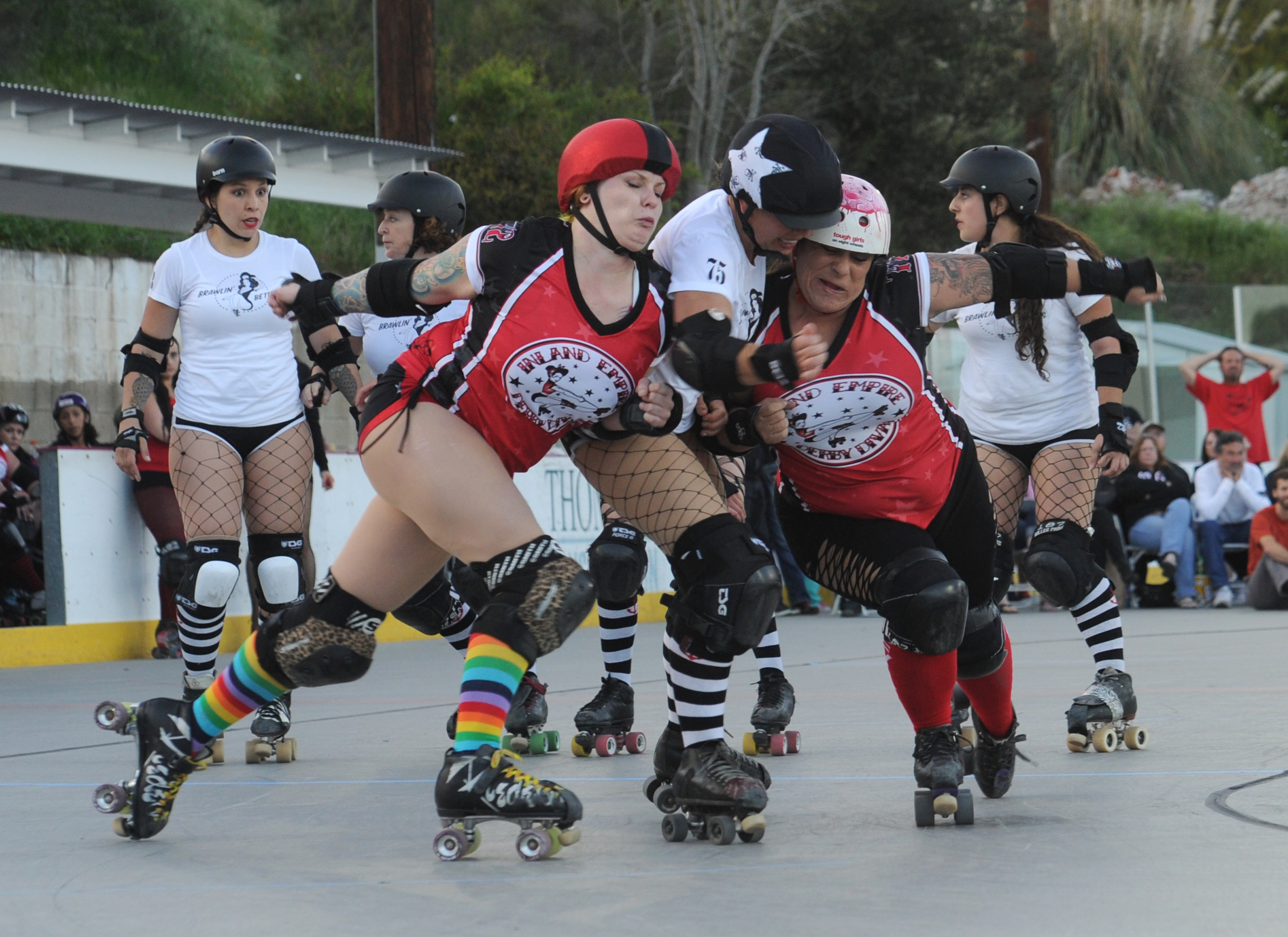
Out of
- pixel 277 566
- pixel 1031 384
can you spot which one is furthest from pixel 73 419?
pixel 1031 384

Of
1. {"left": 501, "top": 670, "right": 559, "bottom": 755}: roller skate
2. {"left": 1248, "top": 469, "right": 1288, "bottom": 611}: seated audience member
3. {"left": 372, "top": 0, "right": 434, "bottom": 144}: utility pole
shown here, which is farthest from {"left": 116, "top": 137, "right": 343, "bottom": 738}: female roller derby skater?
{"left": 1248, "top": 469, "right": 1288, "bottom": 611}: seated audience member

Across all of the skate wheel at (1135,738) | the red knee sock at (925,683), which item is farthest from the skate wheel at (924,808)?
the skate wheel at (1135,738)

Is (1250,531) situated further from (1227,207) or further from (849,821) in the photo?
(1227,207)

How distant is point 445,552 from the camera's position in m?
3.29

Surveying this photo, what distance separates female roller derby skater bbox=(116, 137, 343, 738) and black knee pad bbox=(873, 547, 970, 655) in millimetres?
2068

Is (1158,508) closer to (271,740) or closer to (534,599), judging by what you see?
(271,740)

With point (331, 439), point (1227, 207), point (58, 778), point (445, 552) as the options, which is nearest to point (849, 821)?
point (445, 552)

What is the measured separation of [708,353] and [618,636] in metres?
2.08

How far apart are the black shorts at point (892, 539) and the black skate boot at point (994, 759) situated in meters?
0.31

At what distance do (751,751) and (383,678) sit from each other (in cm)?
316

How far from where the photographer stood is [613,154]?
10.1ft

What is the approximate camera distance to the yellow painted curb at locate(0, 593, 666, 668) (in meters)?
8.19

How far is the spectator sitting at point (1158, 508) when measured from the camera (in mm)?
11664

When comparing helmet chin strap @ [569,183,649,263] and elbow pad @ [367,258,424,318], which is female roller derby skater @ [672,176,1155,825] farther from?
elbow pad @ [367,258,424,318]
